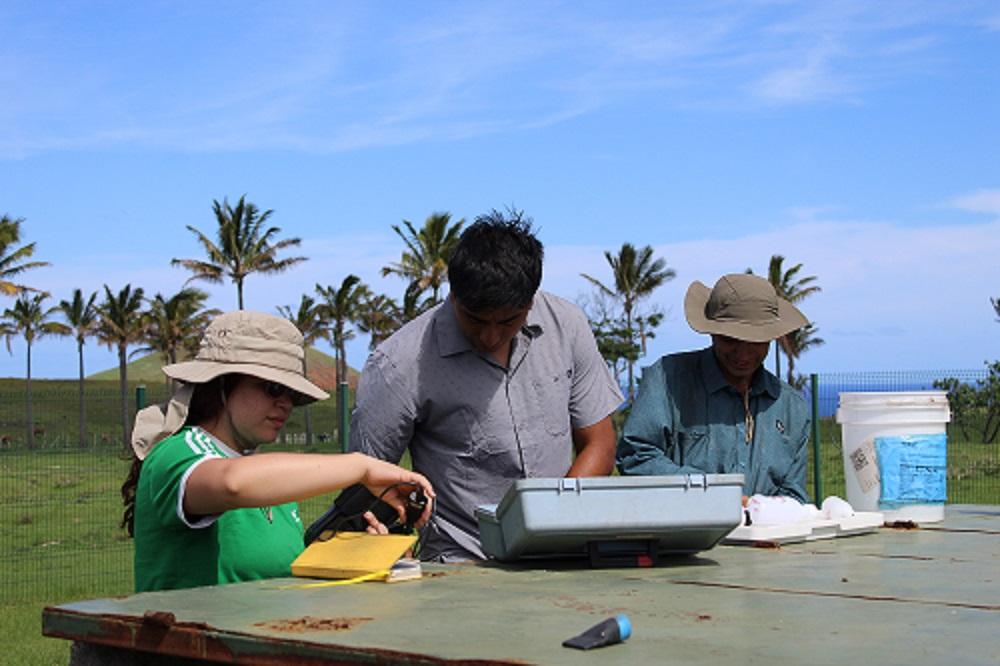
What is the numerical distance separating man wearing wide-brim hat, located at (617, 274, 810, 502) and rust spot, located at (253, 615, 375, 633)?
6.67 ft

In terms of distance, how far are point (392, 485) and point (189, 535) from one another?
18.1 inches

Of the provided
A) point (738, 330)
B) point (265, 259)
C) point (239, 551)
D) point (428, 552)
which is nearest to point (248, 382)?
point (239, 551)

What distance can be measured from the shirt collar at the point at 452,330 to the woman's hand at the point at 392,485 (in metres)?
0.87

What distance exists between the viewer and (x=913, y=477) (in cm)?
421

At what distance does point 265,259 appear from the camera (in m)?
54.2

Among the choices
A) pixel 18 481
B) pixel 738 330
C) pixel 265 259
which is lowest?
pixel 18 481

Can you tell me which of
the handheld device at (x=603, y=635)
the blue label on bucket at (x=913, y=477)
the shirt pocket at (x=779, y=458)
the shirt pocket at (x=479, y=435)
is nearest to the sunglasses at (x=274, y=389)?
the shirt pocket at (x=479, y=435)

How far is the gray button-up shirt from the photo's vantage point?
12.6 ft

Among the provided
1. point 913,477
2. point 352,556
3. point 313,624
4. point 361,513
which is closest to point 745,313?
point 913,477

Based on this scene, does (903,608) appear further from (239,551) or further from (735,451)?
(735,451)

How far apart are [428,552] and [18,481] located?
10054 mm

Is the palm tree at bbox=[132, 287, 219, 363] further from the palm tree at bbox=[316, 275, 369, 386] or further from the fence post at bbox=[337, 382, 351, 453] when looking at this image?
the fence post at bbox=[337, 382, 351, 453]

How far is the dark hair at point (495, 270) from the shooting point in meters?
3.51

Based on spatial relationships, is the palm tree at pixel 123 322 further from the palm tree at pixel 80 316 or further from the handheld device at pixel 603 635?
the handheld device at pixel 603 635
